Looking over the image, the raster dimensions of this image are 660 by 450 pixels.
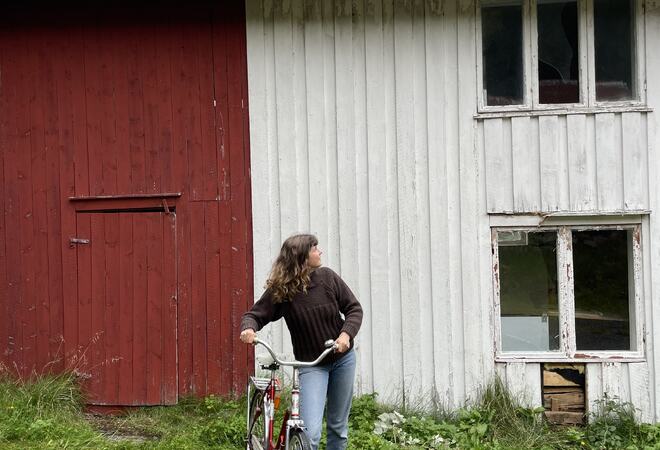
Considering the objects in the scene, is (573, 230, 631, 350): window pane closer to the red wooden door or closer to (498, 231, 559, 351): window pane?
(498, 231, 559, 351): window pane

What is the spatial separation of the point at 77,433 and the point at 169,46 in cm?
370

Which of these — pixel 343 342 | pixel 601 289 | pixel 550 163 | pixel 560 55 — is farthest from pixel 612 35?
pixel 343 342

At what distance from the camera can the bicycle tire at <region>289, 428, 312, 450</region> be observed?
4.41 metres

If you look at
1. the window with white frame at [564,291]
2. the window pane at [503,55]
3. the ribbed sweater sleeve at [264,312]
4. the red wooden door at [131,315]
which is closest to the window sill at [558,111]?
the window pane at [503,55]

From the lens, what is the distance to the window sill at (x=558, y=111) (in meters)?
6.75

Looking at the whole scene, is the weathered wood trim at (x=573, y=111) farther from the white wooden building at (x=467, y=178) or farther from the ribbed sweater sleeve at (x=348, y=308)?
the ribbed sweater sleeve at (x=348, y=308)

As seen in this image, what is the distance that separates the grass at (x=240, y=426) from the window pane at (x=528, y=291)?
55cm

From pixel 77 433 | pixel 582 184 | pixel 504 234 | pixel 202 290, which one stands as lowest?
pixel 77 433

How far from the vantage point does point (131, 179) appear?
7.16m

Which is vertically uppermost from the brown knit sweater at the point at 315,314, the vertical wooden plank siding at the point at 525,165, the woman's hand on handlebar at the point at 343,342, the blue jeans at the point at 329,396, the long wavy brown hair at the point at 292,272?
the vertical wooden plank siding at the point at 525,165

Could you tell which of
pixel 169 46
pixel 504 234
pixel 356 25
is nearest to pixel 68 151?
pixel 169 46

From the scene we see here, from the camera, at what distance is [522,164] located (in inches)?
270

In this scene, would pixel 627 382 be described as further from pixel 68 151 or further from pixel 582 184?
pixel 68 151

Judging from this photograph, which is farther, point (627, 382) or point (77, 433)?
point (627, 382)
